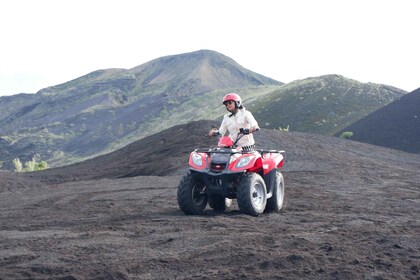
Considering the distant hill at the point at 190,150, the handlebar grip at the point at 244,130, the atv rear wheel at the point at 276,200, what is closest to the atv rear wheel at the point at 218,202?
the atv rear wheel at the point at 276,200

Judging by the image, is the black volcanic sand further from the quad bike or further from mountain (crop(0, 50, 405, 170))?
mountain (crop(0, 50, 405, 170))

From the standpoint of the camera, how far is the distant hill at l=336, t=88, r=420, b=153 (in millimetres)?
48500

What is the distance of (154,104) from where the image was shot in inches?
4818

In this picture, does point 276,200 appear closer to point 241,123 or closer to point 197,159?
point 241,123

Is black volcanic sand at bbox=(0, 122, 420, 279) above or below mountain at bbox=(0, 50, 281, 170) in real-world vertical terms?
below

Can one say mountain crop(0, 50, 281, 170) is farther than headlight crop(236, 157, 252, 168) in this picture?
Yes

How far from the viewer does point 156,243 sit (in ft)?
32.1

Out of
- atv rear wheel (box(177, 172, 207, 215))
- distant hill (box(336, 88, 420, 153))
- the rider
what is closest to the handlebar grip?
the rider

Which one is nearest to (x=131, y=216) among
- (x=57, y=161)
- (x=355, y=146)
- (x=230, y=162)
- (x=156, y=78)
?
(x=230, y=162)

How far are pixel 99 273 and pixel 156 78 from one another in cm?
14467

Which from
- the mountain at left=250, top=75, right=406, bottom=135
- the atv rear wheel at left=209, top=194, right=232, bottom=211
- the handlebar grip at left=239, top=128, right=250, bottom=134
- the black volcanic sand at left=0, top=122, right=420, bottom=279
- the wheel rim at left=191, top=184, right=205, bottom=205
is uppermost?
the mountain at left=250, top=75, right=406, bottom=135

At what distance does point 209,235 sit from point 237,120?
3.47 meters

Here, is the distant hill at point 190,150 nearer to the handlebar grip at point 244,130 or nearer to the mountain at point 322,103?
the handlebar grip at point 244,130

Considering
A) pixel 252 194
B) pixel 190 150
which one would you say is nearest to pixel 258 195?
pixel 252 194
